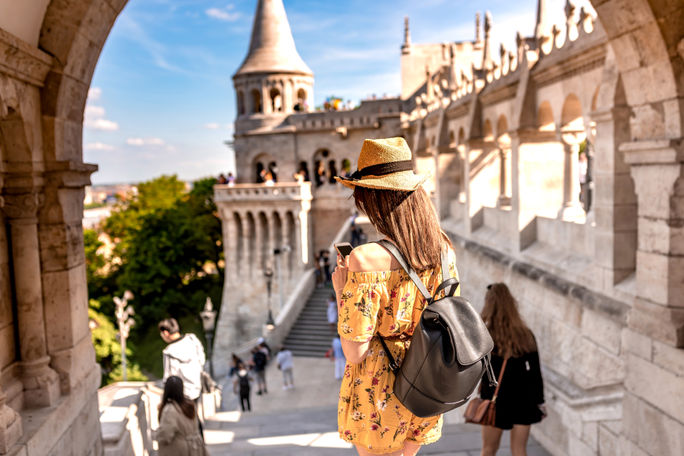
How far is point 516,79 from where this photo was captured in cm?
942

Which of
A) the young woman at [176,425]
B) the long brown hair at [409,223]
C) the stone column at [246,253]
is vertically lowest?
the stone column at [246,253]

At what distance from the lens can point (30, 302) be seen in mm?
3922

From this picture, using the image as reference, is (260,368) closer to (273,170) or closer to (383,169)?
(383,169)

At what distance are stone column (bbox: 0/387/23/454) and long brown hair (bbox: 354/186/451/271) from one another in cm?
240

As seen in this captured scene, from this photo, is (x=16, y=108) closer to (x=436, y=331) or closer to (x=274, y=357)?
(x=436, y=331)

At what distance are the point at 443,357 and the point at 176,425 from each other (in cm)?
311

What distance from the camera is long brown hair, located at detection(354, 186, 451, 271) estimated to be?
7.47 feet

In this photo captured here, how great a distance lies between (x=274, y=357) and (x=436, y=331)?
718 inches

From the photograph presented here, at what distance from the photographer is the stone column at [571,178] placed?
8.14 metres

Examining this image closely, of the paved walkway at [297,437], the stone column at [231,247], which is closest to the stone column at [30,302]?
the paved walkway at [297,437]

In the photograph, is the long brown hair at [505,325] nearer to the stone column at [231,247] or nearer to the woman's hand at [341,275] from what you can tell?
the woman's hand at [341,275]

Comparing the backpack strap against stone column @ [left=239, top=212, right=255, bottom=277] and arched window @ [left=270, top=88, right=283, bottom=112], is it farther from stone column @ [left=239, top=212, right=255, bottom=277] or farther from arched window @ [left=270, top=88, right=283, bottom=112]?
arched window @ [left=270, top=88, right=283, bottom=112]

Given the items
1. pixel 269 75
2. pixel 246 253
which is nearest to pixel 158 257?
pixel 246 253

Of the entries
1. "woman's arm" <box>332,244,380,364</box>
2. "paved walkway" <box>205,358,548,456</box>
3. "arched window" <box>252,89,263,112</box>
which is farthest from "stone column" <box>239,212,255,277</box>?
"woman's arm" <box>332,244,380,364</box>
